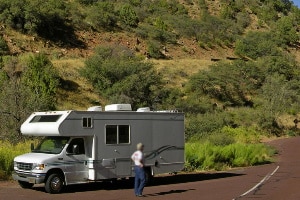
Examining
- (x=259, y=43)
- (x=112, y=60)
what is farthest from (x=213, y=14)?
(x=112, y=60)

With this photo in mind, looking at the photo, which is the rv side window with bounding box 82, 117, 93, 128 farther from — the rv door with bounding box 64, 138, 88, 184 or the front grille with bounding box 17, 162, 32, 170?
the front grille with bounding box 17, 162, 32, 170

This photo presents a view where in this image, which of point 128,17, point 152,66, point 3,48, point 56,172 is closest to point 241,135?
point 152,66

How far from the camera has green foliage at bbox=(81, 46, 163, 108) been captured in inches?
1613

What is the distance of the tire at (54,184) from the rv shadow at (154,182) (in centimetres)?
56

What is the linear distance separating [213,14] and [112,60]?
4777 cm

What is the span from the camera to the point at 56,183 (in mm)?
14672

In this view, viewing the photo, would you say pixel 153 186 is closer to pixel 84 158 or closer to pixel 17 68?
pixel 84 158

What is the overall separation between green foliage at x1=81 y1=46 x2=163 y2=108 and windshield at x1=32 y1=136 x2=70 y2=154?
2288 centimetres

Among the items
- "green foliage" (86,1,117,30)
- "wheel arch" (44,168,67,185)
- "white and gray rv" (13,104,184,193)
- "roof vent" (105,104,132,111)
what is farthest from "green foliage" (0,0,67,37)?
"wheel arch" (44,168,67,185)

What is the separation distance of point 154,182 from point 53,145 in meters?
4.41

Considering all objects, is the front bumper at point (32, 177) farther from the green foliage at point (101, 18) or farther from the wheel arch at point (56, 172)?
the green foliage at point (101, 18)

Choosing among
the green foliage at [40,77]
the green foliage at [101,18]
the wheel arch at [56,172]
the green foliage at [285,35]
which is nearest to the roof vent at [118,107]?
the wheel arch at [56,172]

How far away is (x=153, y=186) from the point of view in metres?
16.8

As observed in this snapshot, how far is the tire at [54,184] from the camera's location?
14.5 metres
